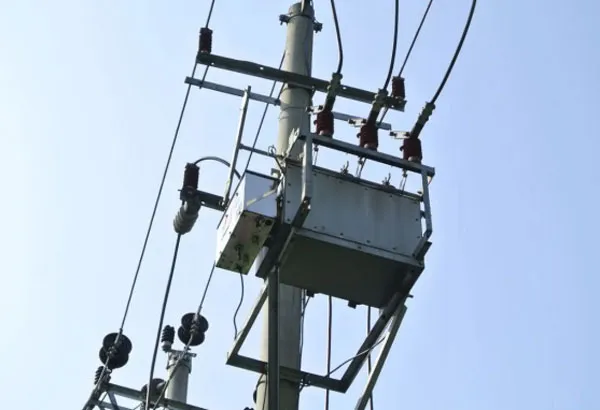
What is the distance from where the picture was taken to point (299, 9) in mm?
9250

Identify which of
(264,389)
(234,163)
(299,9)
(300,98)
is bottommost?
(264,389)

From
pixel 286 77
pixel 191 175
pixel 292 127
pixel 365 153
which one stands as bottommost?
pixel 365 153

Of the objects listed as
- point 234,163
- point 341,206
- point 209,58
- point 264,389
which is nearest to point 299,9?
point 209,58

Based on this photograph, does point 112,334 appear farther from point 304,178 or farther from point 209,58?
point 304,178

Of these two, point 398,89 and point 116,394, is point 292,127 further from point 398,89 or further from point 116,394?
point 116,394

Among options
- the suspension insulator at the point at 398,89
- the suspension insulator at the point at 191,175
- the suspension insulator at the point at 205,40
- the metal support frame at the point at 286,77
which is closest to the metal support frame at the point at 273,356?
the suspension insulator at the point at 191,175

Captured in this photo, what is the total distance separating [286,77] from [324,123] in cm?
110

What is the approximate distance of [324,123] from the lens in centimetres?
749

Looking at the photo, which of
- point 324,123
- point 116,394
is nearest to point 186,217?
point 324,123

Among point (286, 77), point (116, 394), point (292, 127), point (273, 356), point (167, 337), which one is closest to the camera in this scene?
point (273, 356)

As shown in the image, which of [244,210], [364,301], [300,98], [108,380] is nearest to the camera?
[244,210]

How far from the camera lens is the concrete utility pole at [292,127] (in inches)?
286

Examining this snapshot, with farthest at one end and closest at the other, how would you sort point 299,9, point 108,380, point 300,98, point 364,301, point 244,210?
point 108,380, point 299,9, point 300,98, point 364,301, point 244,210

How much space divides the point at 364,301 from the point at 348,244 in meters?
0.63
